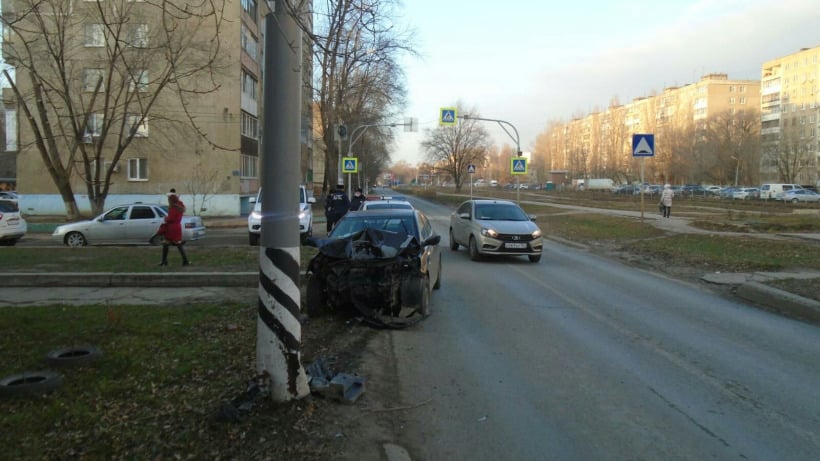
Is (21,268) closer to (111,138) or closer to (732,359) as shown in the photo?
(732,359)

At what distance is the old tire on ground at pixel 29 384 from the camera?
4441 mm

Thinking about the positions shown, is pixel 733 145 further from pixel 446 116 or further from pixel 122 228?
pixel 122 228

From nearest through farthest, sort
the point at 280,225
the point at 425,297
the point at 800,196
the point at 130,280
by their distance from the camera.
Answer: the point at 280,225 < the point at 425,297 < the point at 130,280 < the point at 800,196

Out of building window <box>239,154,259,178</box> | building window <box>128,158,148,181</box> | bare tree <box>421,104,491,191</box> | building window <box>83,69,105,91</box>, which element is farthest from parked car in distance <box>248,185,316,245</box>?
bare tree <box>421,104,491,191</box>

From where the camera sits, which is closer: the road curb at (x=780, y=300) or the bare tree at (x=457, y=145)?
the road curb at (x=780, y=300)

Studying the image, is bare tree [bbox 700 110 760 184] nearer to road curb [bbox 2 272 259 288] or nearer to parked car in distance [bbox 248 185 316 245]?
parked car in distance [bbox 248 185 316 245]

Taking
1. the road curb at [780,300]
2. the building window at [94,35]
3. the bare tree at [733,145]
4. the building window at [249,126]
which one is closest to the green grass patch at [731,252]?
the road curb at [780,300]

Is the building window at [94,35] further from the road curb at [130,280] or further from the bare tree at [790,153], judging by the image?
the bare tree at [790,153]

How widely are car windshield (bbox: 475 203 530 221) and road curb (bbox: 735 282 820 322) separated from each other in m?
6.23

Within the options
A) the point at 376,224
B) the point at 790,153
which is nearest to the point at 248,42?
the point at 376,224

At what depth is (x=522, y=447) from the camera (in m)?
3.96

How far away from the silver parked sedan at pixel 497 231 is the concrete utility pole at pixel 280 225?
A: 10.3 metres

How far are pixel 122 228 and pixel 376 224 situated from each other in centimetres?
1309

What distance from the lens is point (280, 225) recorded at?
4367 mm
